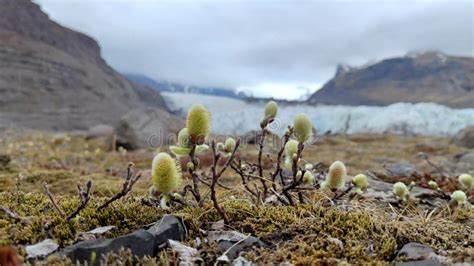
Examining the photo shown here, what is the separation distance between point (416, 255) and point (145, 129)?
27.3 m

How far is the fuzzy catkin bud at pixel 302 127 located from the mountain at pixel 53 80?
69522 millimetres

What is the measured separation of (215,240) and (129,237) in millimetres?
557

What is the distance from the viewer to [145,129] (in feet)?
→ 94.6

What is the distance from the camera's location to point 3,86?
85.4m

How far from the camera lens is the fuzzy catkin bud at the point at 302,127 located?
10.9ft

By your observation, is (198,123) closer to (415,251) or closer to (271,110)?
(271,110)

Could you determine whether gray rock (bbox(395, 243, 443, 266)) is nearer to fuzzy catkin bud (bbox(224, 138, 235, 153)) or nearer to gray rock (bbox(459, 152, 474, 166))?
fuzzy catkin bud (bbox(224, 138, 235, 153))

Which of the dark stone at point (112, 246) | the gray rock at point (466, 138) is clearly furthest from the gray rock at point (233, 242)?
the gray rock at point (466, 138)

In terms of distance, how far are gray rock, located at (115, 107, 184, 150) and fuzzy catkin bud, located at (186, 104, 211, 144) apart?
588 inches

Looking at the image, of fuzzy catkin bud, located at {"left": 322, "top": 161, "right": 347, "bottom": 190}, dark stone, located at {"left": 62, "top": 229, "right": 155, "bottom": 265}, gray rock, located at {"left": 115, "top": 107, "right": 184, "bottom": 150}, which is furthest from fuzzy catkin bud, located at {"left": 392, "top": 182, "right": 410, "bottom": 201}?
gray rock, located at {"left": 115, "top": 107, "right": 184, "bottom": 150}

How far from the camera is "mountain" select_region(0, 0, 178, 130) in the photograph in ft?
279

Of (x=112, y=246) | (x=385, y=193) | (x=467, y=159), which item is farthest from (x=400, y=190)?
(x=467, y=159)

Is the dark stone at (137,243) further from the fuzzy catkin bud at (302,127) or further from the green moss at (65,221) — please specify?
the fuzzy catkin bud at (302,127)

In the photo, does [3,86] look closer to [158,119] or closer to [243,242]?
[158,119]
